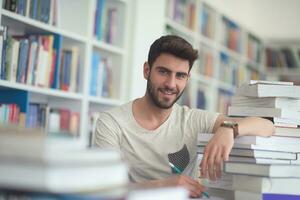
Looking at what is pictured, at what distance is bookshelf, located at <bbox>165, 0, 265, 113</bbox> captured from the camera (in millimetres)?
4641

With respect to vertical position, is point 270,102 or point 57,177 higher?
point 270,102

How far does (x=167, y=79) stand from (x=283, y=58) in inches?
196

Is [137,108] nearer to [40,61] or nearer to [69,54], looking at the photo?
[40,61]

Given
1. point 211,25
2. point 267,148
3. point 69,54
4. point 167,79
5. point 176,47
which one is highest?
point 211,25

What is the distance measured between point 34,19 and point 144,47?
44.3 inches

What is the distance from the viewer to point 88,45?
131 inches

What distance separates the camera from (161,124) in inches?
72.8

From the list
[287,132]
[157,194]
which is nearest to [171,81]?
[287,132]

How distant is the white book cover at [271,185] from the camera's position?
1.16 meters

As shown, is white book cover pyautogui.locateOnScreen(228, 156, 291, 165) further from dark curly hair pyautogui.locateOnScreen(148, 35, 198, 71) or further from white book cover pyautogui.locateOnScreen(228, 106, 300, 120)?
dark curly hair pyautogui.locateOnScreen(148, 35, 198, 71)

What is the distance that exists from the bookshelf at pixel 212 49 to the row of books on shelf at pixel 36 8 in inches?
54.7

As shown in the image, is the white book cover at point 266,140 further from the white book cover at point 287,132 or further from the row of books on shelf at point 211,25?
the row of books on shelf at point 211,25

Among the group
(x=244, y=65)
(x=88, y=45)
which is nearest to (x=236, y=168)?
(x=88, y=45)

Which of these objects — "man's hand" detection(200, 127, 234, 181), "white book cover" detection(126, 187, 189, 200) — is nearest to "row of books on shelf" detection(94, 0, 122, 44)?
"man's hand" detection(200, 127, 234, 181)
